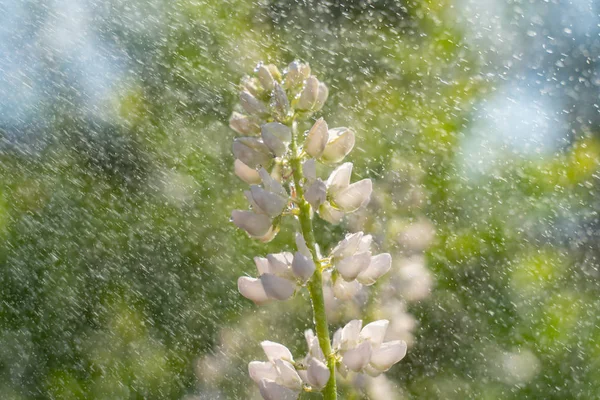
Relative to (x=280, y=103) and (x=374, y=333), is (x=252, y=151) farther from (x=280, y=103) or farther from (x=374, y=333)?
(x=374, y=333)

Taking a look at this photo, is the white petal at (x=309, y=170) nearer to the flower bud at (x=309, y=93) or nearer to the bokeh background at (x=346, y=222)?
the flower bud at (x=309, y=93)

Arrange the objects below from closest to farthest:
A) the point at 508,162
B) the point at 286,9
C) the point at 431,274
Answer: the point at 431,274 → the point at 508,162 → the point at 286,9

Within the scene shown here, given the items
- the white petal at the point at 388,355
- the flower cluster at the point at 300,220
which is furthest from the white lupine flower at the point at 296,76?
the white petal at the point at 388,355

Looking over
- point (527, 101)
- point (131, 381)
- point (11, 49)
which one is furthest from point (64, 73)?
point (527, 101)

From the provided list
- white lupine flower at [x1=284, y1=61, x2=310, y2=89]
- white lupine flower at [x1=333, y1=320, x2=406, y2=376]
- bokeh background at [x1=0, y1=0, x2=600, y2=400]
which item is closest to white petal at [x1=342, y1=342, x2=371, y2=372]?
white lupine flower at [x1=333, y1=320, x2=406, y2=376]

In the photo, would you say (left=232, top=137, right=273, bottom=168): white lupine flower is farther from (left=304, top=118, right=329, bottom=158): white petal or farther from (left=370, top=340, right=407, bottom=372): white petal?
(left=370, top=340, right=407, bottom=372): white petal

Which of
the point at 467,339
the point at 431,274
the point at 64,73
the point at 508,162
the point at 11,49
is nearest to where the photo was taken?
the point at 431,274

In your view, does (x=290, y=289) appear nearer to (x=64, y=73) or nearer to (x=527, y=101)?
(x=527, y=101)

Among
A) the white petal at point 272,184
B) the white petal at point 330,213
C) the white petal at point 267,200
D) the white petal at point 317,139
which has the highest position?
the white petal at point 317,139
